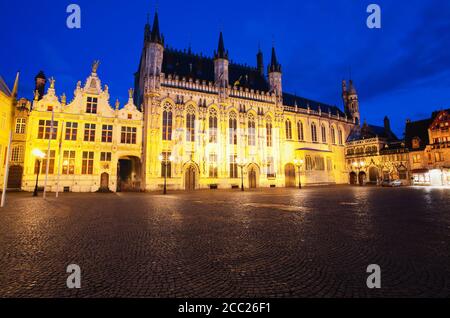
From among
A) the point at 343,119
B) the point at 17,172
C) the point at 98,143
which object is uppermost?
the point at 343,119

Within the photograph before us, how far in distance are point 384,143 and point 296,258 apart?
55798 millimetres

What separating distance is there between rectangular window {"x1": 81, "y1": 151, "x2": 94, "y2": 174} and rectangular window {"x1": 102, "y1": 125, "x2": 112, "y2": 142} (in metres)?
2.46

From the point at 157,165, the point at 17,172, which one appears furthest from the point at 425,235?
the point at 17,172

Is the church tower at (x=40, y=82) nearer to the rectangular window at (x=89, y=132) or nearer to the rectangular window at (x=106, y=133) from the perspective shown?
the rectangular window at (x=89, y=132)

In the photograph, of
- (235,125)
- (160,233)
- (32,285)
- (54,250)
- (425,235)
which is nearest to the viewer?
(32,285)

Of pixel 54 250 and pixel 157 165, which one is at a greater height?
pixel 157 165

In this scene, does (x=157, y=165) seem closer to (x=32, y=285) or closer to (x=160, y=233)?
(x=160, y=233)

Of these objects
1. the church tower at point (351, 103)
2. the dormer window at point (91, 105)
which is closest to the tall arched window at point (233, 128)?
the dormer window at point (91, 105)

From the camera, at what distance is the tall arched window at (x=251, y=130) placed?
3765 cm

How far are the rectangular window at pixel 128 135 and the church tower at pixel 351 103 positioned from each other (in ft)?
163

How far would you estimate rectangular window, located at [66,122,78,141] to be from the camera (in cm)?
2852

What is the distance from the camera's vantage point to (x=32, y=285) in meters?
3.18

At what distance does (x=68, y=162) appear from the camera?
91.7 feet

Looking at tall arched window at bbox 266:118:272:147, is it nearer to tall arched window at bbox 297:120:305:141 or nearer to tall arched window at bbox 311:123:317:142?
tall arched window at bbox 297:120:305:141
